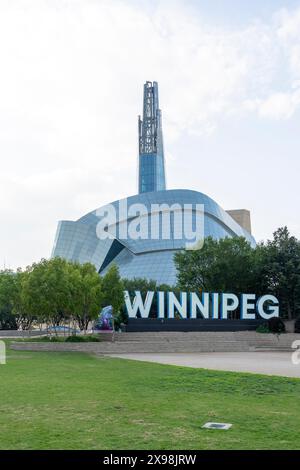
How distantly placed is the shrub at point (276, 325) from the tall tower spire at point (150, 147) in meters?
98.6

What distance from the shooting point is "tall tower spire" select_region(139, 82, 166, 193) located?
485 ft

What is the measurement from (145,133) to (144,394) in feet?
455

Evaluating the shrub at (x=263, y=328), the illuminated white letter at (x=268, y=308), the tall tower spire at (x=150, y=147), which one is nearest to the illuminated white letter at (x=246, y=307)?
the illuminated white letter at (x=268, y=308)

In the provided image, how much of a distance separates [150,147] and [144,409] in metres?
139

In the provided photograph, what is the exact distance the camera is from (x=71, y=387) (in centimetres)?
Answer: 1677

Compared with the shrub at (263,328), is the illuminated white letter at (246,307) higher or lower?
higher

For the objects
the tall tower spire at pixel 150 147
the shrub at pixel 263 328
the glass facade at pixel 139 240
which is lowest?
the shrub at pixel 263 328

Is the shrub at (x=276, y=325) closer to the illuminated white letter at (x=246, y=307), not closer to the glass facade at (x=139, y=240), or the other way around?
the illuminated white letter at (x=246, y=307)

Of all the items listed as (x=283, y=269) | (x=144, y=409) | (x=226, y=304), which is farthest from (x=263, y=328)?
(x=144, y=409)

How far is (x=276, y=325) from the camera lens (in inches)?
1961

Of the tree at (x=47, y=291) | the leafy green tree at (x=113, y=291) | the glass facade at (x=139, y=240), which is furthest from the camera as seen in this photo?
the glass facade at (x=139, y=240)

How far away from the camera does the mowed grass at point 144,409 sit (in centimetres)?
966
